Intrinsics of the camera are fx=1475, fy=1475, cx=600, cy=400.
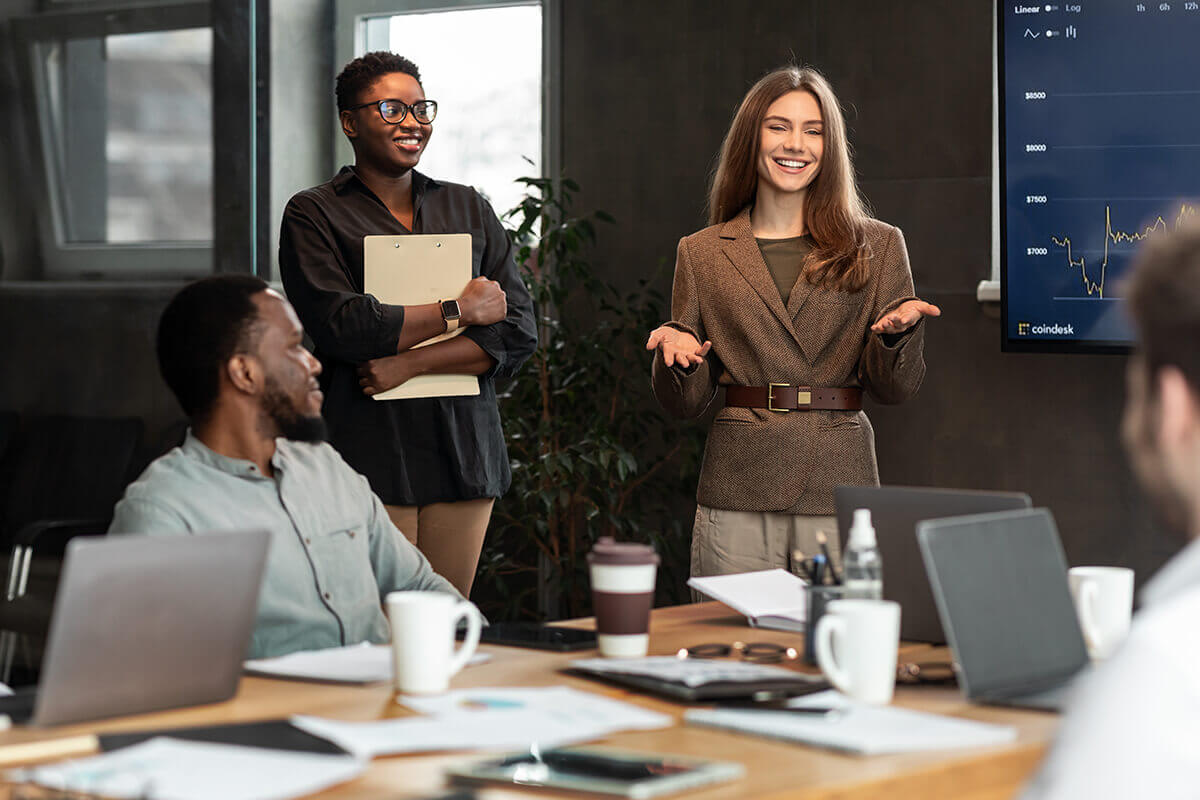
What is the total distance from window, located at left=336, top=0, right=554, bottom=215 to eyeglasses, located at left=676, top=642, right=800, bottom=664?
3259 mm

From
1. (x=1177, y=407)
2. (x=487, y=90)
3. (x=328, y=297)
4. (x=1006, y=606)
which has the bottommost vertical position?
(x=1006, y=606)

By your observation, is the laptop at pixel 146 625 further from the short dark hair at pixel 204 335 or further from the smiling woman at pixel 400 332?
the smiling woman at pixel 400 332

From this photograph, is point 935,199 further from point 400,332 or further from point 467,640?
point 467,640

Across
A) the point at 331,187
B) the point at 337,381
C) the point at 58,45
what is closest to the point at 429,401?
the point at 337,381

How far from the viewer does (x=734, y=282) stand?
3.16 metres

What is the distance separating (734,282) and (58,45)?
197cm

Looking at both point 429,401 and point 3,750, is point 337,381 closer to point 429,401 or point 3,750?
point 429,401

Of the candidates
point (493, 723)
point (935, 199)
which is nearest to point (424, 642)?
point (493, 723)

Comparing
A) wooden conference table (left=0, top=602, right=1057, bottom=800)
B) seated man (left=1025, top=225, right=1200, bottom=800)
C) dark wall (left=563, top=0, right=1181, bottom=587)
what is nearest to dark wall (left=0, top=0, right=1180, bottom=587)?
dark wall (left=563, top=0, right=1181, bottom=587)

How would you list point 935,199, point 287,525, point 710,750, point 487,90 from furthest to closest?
point 487,90 → point 935,199 → point 287,525 → point 710,750

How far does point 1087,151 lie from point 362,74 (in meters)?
1.84

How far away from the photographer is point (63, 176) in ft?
12.7

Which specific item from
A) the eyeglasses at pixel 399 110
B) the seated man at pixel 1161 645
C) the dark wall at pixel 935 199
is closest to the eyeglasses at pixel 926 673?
the seated man at pixel 1161 645

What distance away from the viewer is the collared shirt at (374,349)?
3238 mm
